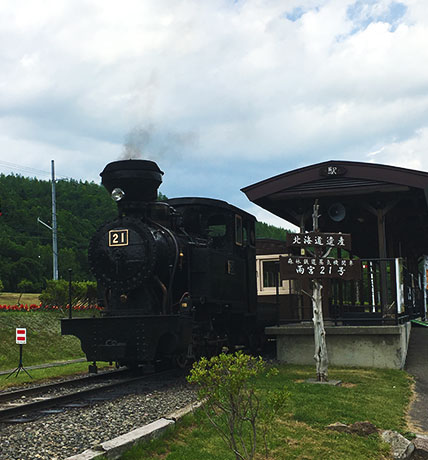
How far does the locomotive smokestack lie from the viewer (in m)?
10.7

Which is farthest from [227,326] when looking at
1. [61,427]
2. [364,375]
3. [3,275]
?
[3,275]

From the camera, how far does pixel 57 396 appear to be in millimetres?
8758

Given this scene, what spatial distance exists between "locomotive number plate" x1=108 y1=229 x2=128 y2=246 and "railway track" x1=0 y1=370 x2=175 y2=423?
8.12 feet

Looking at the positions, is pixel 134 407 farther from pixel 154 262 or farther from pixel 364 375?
pixel 364 375

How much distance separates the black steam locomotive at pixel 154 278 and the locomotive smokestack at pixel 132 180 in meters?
0.02

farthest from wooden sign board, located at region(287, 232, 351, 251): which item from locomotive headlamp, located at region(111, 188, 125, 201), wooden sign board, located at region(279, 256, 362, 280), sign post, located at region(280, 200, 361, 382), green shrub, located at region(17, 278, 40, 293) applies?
green shrub, located at region(17, 278, 40, 293)

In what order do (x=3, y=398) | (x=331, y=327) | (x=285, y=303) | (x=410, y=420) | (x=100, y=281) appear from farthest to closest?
(x=285, y=303) → (x=331, y=327) → (x=100, y=281) → (x=3, y=398) → (x=410, y=420)

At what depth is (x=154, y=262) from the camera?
395 inches

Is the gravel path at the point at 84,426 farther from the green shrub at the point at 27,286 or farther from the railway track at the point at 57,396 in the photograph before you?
the green shrub at the point at 27,286

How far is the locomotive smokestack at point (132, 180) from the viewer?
10672 millimetres

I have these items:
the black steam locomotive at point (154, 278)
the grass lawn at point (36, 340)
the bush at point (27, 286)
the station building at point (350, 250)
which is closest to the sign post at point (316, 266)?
the station building at point (350, 250)

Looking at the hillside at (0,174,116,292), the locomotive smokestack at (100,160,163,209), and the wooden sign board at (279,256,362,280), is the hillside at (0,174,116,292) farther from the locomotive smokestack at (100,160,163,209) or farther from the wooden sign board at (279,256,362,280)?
the wooden sign board at (279,256,362,280)

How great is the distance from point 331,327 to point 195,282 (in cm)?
315

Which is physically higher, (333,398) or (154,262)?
(154,262)
